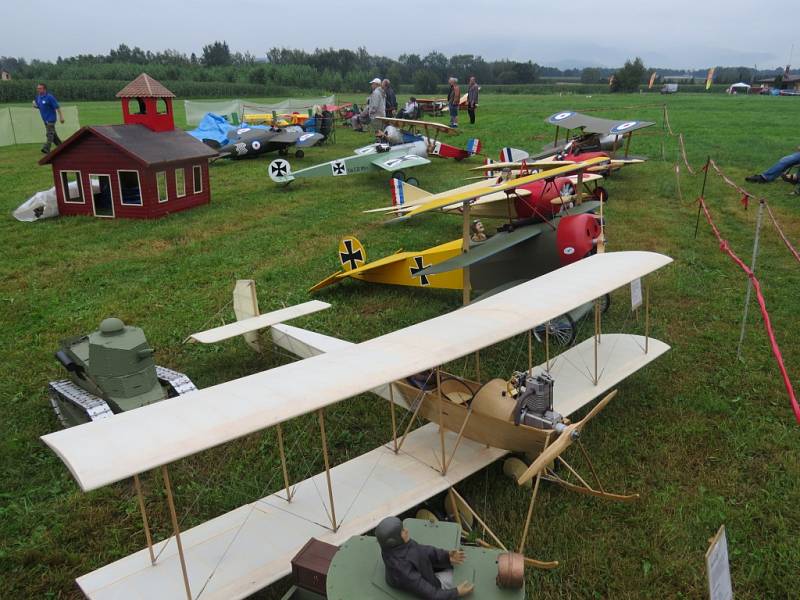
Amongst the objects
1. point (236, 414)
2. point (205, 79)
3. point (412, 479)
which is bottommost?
point (412, 479)

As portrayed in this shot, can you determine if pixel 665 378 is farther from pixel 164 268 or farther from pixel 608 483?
pixel 164 268

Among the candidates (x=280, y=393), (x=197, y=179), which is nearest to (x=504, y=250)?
(x=280, y=393)

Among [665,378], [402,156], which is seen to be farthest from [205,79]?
[665,378]

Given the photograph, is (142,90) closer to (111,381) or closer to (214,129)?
(111,381)

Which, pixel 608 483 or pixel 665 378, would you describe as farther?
pixel 665 378

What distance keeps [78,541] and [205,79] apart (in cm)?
7427

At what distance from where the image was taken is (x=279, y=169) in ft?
56.3

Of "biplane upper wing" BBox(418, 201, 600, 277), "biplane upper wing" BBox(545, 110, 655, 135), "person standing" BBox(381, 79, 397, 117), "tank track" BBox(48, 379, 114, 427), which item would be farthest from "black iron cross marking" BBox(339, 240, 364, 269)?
"person standing" BBox(381, 79, 397, 117)

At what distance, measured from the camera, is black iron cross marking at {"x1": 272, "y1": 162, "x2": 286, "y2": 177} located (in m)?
17.1

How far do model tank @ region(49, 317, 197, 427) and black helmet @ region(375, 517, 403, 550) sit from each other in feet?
12.1

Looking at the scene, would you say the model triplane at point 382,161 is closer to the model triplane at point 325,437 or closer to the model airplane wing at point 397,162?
the model airplane wing at point 397,162

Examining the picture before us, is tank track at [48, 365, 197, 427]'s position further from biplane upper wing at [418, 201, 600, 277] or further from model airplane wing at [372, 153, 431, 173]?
model airplane wing at [372, 153, 431, 173]

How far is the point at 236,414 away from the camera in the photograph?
371cm

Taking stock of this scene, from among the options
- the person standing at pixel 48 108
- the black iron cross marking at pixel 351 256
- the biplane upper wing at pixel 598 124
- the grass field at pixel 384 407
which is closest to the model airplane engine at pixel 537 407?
the grass field at pixel 384 407
